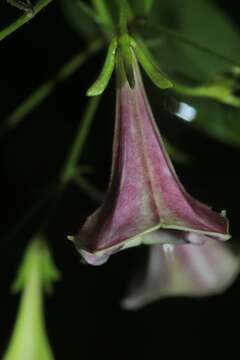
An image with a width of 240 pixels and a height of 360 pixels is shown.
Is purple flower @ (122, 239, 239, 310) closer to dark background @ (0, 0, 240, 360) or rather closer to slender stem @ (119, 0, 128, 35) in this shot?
dark background @ (0, 0, 240, 360)

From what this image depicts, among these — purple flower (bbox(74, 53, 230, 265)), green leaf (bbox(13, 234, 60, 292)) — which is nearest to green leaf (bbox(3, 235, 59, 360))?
green leaf (bbox(13, 234, 60, 292))

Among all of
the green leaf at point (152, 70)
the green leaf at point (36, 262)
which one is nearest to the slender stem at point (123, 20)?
the green leaf at point (152, 70)

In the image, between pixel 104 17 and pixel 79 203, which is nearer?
pixel 104 17

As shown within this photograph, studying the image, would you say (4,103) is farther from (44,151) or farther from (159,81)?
(159,81)

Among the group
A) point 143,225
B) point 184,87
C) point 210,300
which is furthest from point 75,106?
point 143,225

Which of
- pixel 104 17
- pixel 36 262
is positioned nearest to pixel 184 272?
pixel 36 262

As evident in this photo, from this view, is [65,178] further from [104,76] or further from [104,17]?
[104,76]

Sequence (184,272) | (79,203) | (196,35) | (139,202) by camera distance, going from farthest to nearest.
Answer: (79,203), (196,35), (184,272), (139,202)
